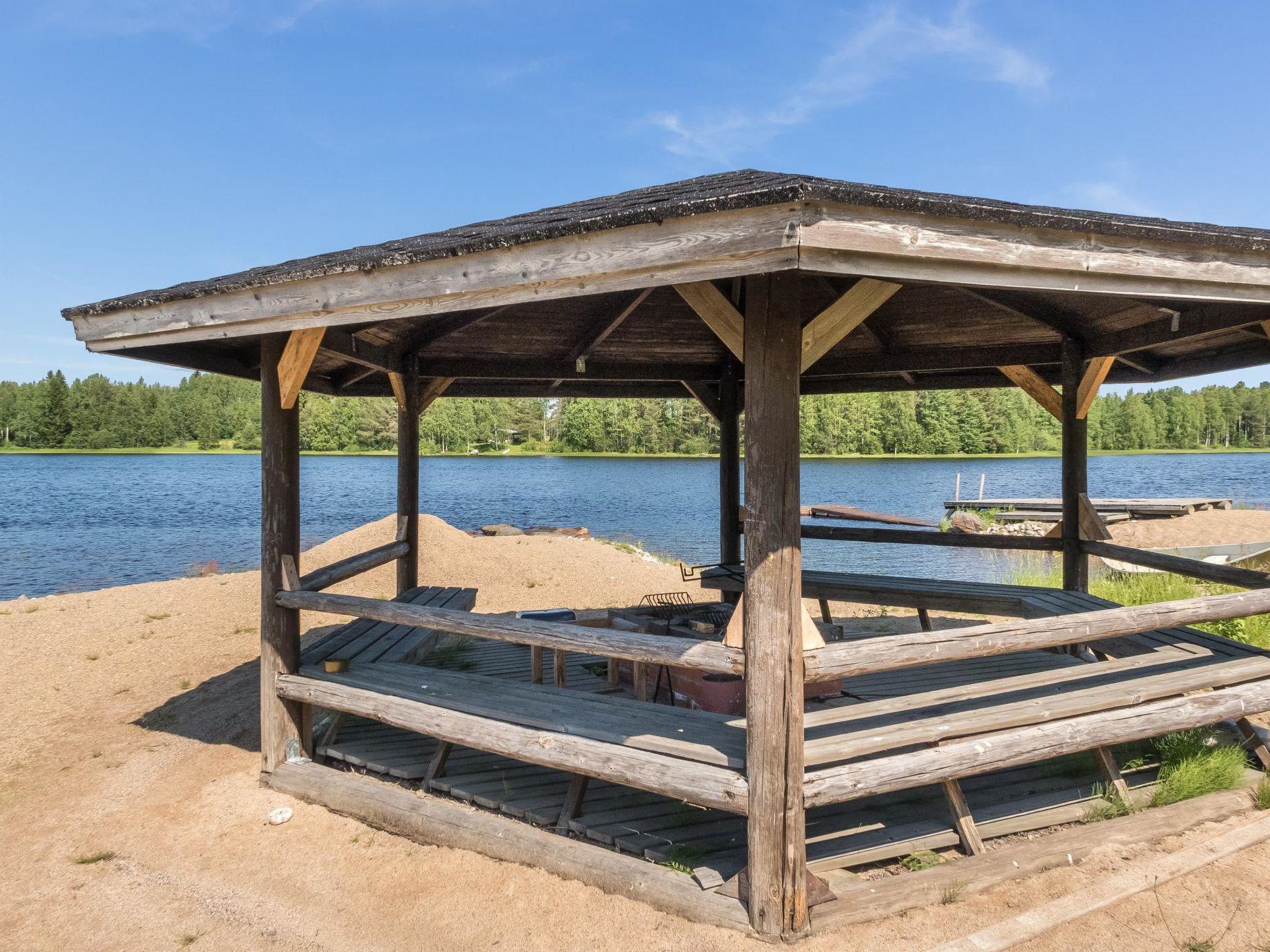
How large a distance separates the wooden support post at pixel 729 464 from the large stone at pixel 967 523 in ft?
55.4

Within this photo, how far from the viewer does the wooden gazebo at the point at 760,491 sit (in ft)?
10.2

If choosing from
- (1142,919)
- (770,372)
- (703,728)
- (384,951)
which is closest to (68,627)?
(384,951)

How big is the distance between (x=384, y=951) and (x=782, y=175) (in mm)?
4241

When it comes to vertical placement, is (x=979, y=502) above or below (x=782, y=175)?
below

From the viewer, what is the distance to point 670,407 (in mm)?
82000

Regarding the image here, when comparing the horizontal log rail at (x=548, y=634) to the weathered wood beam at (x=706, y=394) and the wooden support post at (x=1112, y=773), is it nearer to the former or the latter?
the wooden support post at (x=1112, y=773)

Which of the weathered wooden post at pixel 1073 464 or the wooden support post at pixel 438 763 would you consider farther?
the weathered wooden post at pixel 1073 464

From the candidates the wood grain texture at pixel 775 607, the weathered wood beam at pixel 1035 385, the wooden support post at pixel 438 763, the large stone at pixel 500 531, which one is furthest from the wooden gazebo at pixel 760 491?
the large stone at pixel 500 531

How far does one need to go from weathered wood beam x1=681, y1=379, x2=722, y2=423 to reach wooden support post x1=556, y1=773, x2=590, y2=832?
210 inches

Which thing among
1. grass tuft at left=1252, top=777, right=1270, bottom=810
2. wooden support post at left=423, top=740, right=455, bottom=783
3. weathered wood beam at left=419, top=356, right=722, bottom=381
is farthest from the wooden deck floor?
weathered wood beam at left=419, top=356, right=722, bottom=381

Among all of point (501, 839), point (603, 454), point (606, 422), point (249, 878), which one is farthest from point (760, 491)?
point (603, 454)

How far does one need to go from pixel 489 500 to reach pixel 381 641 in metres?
38.6

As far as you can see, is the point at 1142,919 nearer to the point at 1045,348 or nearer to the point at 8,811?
the point at 1045,348

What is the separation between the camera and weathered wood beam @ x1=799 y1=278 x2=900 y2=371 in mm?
3389
